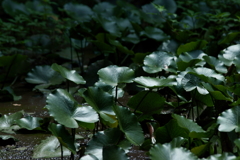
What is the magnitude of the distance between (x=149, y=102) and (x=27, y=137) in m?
0.67

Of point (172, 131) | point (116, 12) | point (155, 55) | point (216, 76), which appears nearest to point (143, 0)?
point (116, 12)

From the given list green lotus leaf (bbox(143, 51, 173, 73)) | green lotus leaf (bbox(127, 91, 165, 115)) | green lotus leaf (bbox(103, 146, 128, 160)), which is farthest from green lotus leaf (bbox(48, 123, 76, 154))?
green lotus leaf (bbox(143, 51, 173, 73))

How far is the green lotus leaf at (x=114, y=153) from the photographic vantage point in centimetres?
130

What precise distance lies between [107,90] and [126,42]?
1.54m

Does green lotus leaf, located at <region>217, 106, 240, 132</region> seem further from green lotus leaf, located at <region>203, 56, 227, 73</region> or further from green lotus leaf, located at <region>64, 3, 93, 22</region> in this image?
green lotus leaf, located at <region>64, 3, 93, 22</region>

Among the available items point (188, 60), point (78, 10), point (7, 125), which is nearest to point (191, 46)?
point (188, 60)

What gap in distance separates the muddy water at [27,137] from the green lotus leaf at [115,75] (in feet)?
1.06

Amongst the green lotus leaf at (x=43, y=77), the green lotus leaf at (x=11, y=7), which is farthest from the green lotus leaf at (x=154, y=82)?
the green lotus leaf at (x=11, y=7)

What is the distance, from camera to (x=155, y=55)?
2.03m

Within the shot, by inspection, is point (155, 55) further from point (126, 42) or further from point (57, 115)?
point (126, 42)

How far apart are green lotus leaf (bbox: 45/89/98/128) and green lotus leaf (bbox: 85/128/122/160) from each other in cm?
7

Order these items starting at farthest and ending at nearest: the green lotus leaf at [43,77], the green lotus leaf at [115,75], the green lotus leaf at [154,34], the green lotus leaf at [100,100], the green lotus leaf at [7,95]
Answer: the green lotus leaf at [154,34] → the green lotus leaf at [43,77] → the green lotus leaf at [7,95] → the green lotus leaf at [115,75] → the green lotus leaf at [100,100]

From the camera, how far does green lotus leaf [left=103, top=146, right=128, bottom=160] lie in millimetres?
1296

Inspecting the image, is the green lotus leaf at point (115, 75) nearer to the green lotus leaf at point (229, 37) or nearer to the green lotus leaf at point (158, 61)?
the green lotus leaf at point (158, 61)
